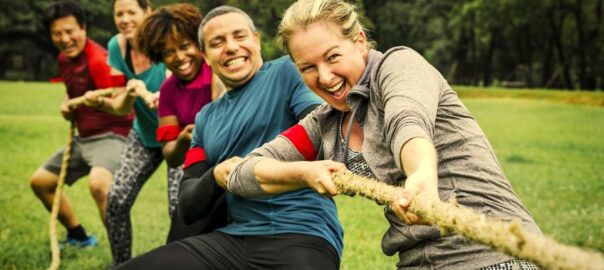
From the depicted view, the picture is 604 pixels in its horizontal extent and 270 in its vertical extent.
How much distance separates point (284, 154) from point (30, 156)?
1094 centimetres

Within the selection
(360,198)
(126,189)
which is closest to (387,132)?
(126,189)

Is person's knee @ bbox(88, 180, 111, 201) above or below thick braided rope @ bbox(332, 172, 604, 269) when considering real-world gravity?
below

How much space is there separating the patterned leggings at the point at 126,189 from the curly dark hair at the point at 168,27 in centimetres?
112

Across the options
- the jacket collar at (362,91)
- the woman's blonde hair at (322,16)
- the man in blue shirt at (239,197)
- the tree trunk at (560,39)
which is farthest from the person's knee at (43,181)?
the tree trunk at (560,39)

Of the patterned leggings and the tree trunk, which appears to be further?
the tree trunk

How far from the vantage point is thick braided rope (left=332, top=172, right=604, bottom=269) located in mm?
1436

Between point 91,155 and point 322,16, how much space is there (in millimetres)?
4086

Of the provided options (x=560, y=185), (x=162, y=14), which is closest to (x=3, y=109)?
(x=560, y=185)

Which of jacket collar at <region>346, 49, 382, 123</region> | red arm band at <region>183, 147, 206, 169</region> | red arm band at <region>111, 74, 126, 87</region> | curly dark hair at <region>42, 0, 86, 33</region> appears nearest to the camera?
jacket collar at <region>346, 49, 382, 123</region>

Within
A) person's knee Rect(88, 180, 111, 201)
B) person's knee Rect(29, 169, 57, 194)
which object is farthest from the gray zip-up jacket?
person's knee Rect(29, 169, 57, 194)

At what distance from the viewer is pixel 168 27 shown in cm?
487

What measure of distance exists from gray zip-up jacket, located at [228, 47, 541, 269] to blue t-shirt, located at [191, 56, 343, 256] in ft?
2.98

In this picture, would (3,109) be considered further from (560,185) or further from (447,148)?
(447,148)

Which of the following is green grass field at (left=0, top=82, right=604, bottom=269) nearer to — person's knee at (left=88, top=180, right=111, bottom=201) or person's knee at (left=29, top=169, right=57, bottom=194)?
person's knee at (left=29, top=169, right=57, bottom=194)
